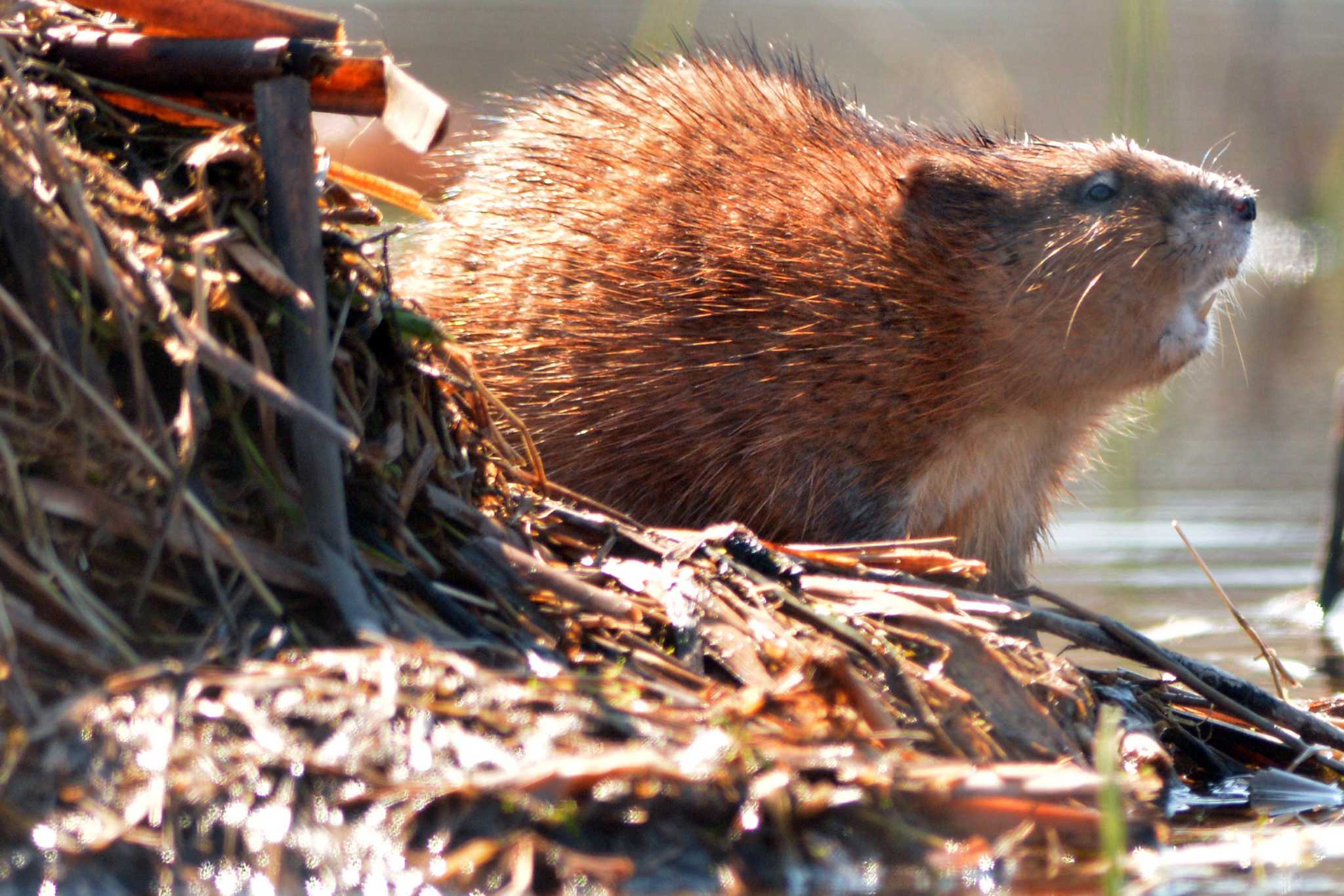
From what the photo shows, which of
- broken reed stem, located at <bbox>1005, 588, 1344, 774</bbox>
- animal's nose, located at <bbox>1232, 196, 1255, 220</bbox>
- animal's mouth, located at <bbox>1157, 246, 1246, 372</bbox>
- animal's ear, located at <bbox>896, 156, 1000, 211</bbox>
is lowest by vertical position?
broken reed stem, located at <bbox>1005, 588, 1344, 774</bbox>

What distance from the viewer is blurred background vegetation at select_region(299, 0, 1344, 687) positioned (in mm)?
6082

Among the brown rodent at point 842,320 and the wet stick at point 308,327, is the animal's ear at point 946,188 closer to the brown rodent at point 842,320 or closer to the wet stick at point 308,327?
the brown rodent at point 842,320

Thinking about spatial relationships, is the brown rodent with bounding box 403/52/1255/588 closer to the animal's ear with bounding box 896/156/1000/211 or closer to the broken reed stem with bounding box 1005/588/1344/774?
the animal's ear with bounding box 896/156/1000/211

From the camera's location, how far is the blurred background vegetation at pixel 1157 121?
6.08 meters

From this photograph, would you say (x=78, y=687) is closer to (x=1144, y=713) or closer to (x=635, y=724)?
(x=635, y=724)

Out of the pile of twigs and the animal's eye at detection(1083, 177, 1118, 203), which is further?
the animal's eye at detection(1083, 177, 1118, 203)

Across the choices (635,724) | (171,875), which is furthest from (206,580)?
(635,724)

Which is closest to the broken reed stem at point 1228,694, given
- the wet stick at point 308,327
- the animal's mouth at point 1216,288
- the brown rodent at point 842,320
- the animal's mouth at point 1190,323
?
the brown rodent at point 842,320

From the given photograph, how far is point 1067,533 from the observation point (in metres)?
6.93

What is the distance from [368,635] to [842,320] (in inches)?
83.1

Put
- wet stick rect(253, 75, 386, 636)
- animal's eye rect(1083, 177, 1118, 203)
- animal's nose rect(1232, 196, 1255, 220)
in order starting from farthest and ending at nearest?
animal's eye rect(1083, 177, 1118, 203) < animal's nose rect(1232, 196, 1255, 220) < wet stick rect(253, 75, 386, 636)

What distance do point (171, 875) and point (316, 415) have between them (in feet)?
2.48

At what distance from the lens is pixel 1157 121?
1220 centimetres

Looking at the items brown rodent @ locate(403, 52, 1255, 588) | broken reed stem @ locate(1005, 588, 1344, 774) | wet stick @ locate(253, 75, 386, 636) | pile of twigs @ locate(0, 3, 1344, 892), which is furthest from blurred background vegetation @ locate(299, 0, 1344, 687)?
broken reed stem @ locate(1005, 588, 1344, 774)
